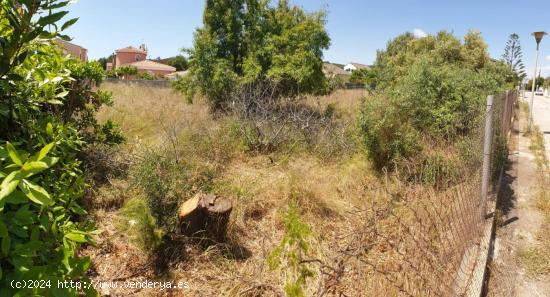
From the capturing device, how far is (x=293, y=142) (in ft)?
24.9

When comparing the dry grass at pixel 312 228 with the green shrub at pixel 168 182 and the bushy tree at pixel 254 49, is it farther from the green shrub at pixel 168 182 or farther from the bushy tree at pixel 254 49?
the bushy tree at pixel 254 49

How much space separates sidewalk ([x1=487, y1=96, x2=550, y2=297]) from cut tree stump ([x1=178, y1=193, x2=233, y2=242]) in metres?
2.61

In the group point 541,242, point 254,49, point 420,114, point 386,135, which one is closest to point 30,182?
point 541,242

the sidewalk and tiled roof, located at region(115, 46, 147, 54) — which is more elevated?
tiled roof, located at region(115, 46, 147, 54)

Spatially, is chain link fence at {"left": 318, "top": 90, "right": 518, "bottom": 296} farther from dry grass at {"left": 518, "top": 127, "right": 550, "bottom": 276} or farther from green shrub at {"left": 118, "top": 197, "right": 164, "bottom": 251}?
green shrub at {"left": 118, "top": 197, "right": 164, "bottom": 251}

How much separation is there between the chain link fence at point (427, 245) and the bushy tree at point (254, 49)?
6237 mm

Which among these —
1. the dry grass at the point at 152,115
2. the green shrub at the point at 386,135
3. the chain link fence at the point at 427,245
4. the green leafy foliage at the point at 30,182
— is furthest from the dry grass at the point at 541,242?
the dry grass at the point at 152,115

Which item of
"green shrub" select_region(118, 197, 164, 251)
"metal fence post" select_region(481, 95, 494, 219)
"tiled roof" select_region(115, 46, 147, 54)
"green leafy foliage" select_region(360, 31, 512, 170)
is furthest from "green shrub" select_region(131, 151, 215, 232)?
"tiled roof" select_region(115, 46, 147, 54)

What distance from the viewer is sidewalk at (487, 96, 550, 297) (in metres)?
3.41

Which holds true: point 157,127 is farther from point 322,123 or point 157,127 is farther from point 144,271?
point 144,271

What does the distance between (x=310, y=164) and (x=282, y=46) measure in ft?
18.0

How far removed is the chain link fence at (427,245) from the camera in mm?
2516

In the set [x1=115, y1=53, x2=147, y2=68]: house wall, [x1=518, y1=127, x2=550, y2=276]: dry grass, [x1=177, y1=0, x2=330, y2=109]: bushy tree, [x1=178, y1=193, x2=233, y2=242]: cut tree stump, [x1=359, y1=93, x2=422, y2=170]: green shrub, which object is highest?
[x1=115, y1=53, x2=147, y2=68]: house wall

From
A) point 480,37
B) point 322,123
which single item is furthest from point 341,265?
point 480,37
